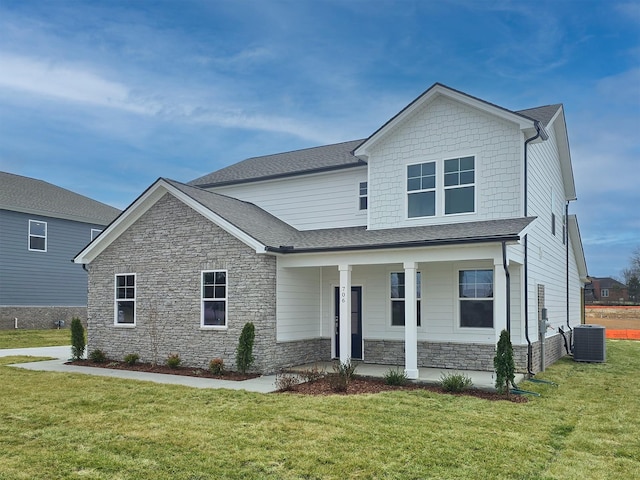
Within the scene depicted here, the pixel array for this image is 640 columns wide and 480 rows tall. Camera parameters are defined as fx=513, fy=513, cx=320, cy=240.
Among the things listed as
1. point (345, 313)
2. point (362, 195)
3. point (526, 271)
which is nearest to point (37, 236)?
point (362, 195)

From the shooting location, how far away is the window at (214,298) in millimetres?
13750

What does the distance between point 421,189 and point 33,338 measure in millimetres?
18183

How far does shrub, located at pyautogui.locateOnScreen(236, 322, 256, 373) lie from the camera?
12570 millimetres

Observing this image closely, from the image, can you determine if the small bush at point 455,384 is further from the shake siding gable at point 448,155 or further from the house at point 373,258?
the shake siding gable at point 448,155

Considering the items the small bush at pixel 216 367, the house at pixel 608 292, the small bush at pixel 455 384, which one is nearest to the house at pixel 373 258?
the small bush at pixel 216 367

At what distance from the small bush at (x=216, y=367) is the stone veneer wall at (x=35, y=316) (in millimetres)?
16070

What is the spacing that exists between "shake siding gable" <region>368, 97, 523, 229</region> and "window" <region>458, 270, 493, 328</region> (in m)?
1.48

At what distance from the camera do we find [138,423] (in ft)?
25.8

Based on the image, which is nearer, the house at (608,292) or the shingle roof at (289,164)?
the shingle roof at (289,164)

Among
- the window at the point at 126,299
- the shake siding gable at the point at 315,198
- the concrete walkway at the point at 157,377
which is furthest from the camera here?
the shake siding gable at the point at 315,198

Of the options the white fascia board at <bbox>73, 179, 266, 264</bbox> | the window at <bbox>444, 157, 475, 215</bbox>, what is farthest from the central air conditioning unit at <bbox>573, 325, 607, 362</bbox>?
the white fascia board at <bbox>73, 179, 266, 264</bbox>

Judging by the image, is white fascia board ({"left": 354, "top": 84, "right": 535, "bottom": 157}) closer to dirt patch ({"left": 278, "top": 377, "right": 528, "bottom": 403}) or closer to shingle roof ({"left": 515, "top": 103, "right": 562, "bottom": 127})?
shingle roof ({"left": 515, "top": 103, "right": 562, "bottom": 127})

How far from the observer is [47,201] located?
27.0m

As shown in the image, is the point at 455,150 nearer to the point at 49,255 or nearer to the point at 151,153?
the point at 49,255
